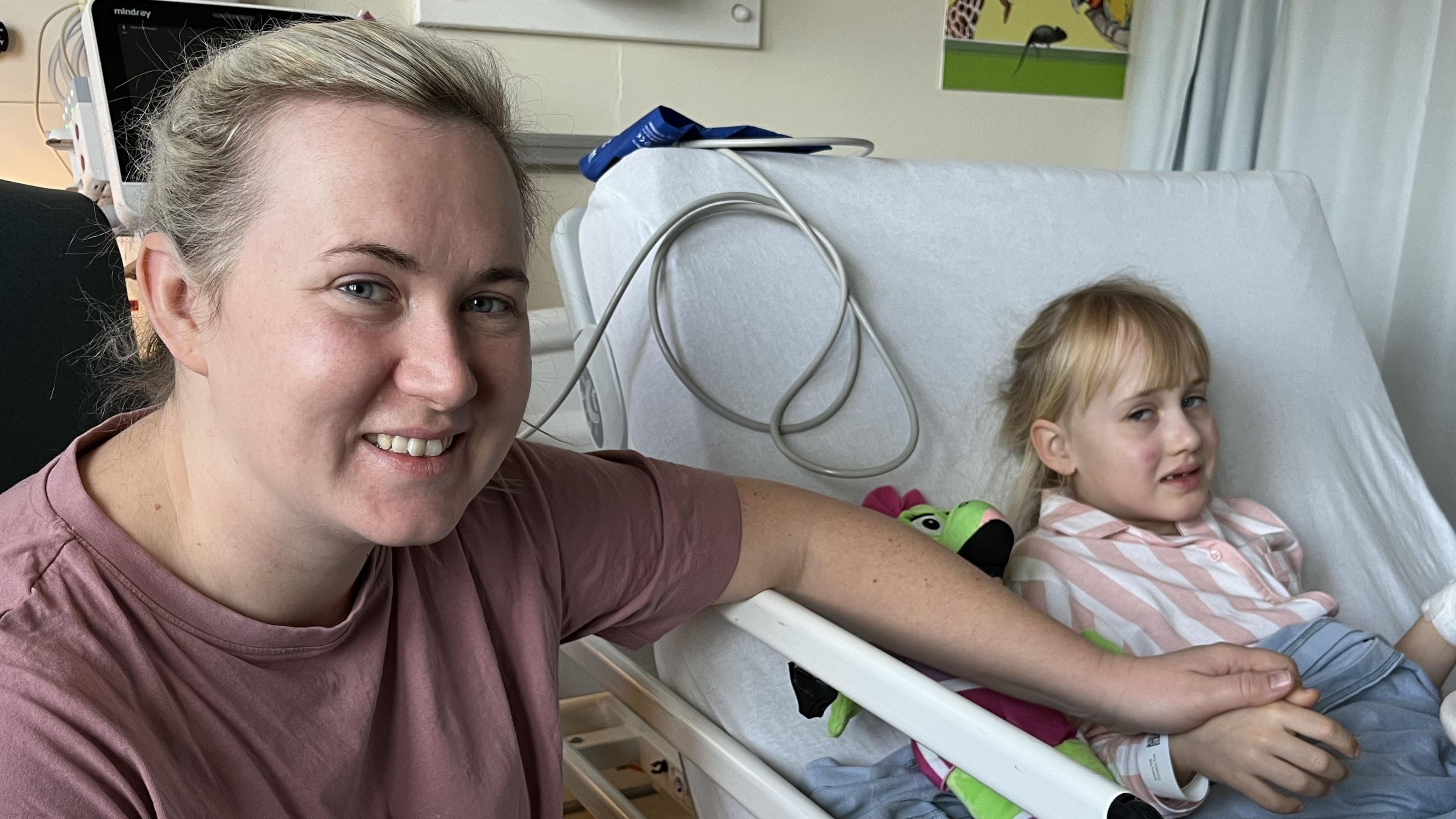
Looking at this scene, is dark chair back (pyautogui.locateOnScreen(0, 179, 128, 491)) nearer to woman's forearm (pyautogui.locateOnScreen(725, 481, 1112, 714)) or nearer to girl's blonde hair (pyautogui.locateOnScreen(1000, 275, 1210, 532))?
woman's forearm (pyautogui.locateOnScreen(725, 481, 1112, 714))

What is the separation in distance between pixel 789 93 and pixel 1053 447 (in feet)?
5.02

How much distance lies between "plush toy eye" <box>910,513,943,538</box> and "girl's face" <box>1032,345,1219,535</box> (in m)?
0.25

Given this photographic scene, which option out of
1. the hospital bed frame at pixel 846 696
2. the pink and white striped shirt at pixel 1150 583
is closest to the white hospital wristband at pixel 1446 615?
the pink and white striped shirt at pixel 1150 583

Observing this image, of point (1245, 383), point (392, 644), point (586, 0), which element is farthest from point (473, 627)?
point (586, 0)

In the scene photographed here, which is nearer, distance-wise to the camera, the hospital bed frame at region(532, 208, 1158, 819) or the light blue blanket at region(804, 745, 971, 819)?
the hospital bed frame at region(532, 208, 1158, 819)

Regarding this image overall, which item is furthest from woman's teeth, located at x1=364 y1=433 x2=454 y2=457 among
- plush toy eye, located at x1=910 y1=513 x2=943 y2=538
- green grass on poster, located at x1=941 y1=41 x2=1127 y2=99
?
green grass on poster, located at x1=941 y1=41 x2=1127 y2=99

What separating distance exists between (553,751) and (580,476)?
0.23m

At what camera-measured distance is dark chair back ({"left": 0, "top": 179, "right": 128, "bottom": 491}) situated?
1038 millimetres

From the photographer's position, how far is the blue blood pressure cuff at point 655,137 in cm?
146

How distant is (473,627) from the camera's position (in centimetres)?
88

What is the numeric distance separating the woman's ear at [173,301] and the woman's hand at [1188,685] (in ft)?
2.52

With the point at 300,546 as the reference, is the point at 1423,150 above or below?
above

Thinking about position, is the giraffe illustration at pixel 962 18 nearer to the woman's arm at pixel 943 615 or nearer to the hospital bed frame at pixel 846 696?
the hospital bed frame at pixel 846 696

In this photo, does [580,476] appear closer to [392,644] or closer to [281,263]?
[392,644]
